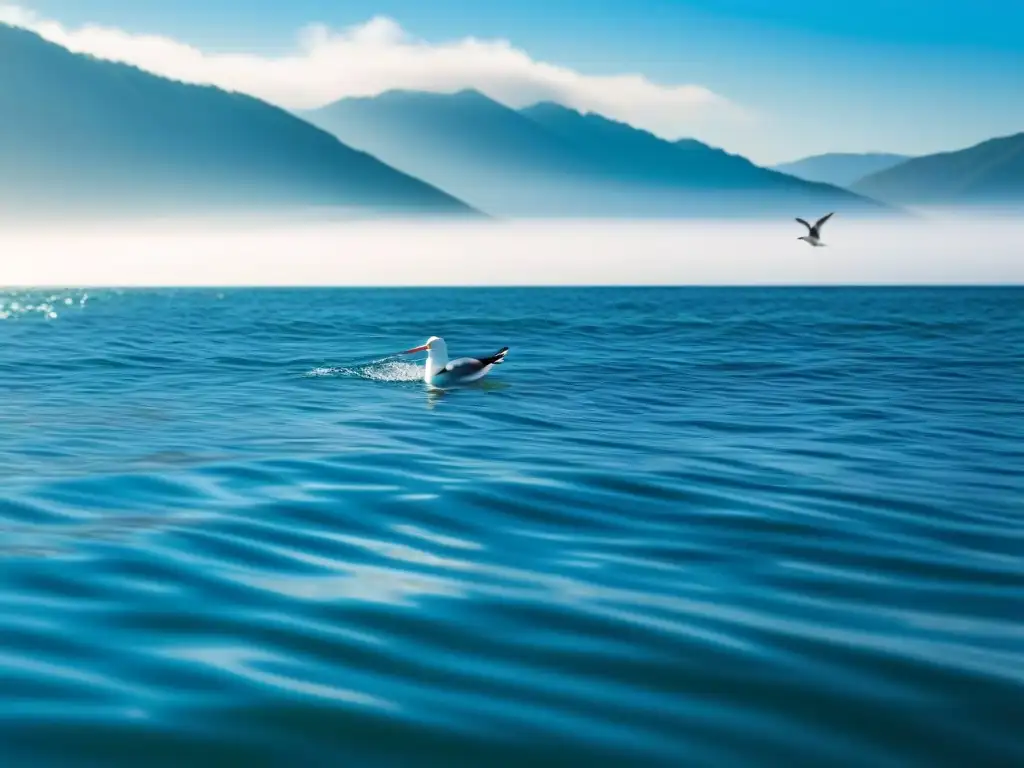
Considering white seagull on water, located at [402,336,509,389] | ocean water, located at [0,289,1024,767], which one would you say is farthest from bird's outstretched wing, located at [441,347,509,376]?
ocean water, located at [0,289,1024,767]

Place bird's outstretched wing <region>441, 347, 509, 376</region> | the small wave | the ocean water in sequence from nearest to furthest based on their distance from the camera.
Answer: the ocean water → bird's outstretched wing <region>441, 347, 509, 376</region> → the small wave

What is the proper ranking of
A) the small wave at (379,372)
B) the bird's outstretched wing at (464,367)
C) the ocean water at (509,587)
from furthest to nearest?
1. the small wave at (379,372)
2. the bird's outstretched wing at (464,367)
3. the ocean water at (509,587)

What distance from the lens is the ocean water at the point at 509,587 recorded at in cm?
649

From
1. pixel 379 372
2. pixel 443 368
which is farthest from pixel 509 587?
pixel 379 372

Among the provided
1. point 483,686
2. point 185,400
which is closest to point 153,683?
point 483,686

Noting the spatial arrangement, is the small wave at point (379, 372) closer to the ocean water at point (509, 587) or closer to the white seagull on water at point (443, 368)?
the white seagull on water at point (443, 368)

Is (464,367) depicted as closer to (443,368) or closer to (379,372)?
(443,368)

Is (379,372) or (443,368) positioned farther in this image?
(379,372)

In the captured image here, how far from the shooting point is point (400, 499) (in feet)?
43.3

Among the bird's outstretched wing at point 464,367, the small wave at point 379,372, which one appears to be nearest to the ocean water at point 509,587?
the bird's outstretched wing at point 464,367

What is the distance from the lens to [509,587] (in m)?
9.32

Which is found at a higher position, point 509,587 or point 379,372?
point 509,587

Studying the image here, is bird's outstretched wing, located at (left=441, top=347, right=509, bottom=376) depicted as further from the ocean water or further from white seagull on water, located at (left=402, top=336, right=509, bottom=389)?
the ocean water

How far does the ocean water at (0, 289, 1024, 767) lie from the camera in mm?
6492
